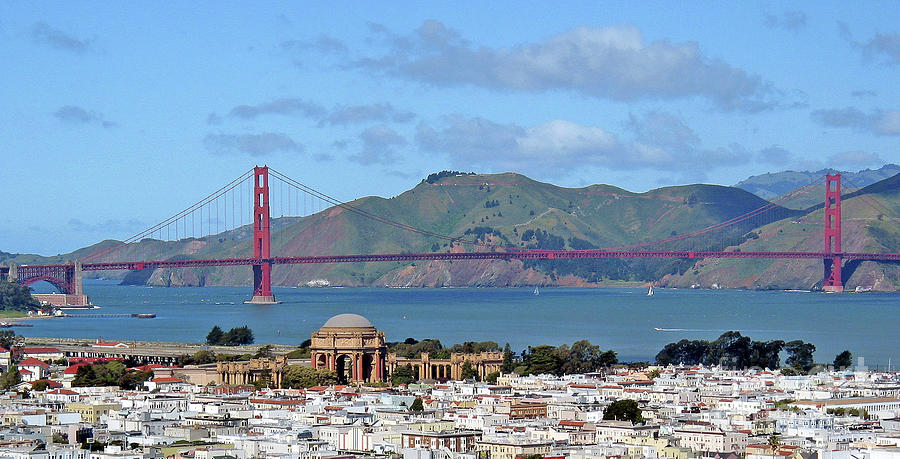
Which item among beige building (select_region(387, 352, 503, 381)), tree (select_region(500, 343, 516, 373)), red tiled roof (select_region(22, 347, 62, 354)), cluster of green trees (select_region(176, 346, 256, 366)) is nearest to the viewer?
tree (select_region(500, 343, 516, 373))

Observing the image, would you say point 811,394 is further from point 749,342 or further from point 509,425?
Answer: point 749,342

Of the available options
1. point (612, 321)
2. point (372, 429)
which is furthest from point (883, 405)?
point (612, 321)

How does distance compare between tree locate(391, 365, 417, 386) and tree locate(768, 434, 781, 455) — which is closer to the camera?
tree locate(768, 434, 781, 455)

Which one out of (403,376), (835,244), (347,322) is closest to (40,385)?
(347,322)

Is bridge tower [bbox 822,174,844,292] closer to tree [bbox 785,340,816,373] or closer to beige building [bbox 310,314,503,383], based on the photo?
tree [bbox 785,340,816,373]

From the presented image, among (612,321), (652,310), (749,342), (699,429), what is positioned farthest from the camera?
(652,310)

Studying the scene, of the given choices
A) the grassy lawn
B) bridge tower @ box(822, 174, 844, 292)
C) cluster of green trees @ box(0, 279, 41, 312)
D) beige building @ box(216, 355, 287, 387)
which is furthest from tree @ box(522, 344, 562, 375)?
bridge tower @ box(822, 174, 844, 292)

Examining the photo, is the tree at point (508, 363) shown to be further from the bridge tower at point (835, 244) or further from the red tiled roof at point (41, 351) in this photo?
the bridge tower at point (835, 244)
